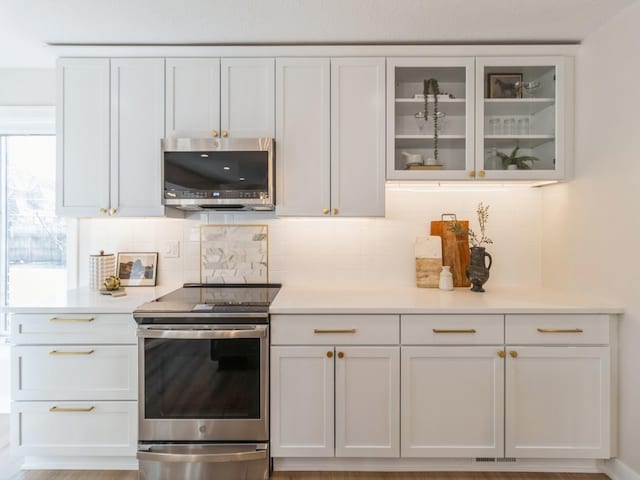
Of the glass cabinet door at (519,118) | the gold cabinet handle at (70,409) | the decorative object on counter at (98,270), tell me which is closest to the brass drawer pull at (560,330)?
the glass cabinet door at (519,118)

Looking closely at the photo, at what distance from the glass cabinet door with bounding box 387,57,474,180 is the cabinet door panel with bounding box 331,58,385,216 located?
7 cm

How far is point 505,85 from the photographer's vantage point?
2387 mm

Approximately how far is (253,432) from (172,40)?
221cm

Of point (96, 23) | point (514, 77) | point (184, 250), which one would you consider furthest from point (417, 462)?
point (96, 23)

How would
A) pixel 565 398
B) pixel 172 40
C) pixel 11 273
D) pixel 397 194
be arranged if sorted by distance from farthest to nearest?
pixel 11 273 < pixel 397 194 < pixel 172 40 < pixel 565 398

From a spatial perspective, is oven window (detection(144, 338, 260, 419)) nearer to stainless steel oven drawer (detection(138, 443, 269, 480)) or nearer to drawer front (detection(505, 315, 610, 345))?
stainless steel oven drawer (detection(138, 443, 269, 480))

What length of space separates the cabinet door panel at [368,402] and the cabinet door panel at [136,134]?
1.43 metres

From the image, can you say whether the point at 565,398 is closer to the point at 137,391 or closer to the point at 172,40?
the point at 137,391

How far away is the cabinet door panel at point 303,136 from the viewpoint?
2357 mm

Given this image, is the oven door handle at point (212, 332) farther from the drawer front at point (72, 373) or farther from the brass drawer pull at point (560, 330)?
the brass drawer pull at point (560, 330)

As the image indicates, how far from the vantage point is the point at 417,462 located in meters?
2.12

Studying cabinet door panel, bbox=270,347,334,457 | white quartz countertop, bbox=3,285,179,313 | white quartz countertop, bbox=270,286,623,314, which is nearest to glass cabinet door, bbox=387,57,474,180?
white quartz countertop, bbox=270,286,623,314

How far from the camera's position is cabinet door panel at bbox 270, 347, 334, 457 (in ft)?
6.69

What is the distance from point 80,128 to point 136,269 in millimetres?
939
